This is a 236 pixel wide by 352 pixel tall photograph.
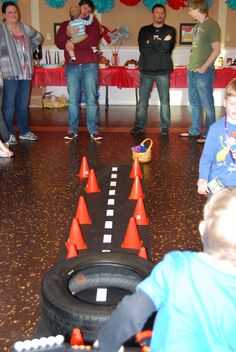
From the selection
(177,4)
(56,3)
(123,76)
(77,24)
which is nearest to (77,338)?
(77,24)

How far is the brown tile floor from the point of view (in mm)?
2699

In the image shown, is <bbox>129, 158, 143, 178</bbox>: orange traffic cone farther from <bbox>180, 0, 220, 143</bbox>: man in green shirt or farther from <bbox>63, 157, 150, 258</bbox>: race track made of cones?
<bbox>180, 0, 220, 143</bbox>: man in green shirt

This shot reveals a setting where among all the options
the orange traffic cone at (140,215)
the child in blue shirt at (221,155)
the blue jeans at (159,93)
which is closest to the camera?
the child in blue shirt at (221,155)

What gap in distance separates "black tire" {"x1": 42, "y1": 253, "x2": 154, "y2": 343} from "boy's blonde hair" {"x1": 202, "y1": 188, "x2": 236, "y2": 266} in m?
0.91

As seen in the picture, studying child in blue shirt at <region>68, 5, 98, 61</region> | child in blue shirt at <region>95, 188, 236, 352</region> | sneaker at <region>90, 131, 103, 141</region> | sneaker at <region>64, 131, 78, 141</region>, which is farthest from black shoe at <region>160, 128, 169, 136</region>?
child in blue shirt at <region>95, 188, 236, 352</region>

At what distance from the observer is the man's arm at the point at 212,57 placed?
5.88 meters

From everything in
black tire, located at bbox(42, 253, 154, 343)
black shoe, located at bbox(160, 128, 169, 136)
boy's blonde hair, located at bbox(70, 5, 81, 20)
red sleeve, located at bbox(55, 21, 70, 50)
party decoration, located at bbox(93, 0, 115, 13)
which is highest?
party decoration, located at bbox(93, 0, 115, 13)

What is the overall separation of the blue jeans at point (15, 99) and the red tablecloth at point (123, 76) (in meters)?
2.88

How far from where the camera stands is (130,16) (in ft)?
32.5

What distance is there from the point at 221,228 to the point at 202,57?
5.12m

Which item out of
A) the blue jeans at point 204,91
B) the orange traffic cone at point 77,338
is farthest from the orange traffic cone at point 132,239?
the blue jeans at point 204,91

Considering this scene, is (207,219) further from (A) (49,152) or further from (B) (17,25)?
(B) (17,25)

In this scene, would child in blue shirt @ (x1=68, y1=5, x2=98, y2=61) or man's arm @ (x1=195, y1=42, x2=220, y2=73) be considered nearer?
man's arm @ (x1=195, y1=42, x2=220, y2=73)

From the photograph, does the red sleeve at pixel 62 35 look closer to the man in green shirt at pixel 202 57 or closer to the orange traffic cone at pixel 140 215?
the man in green shirt at pixel 202 57
